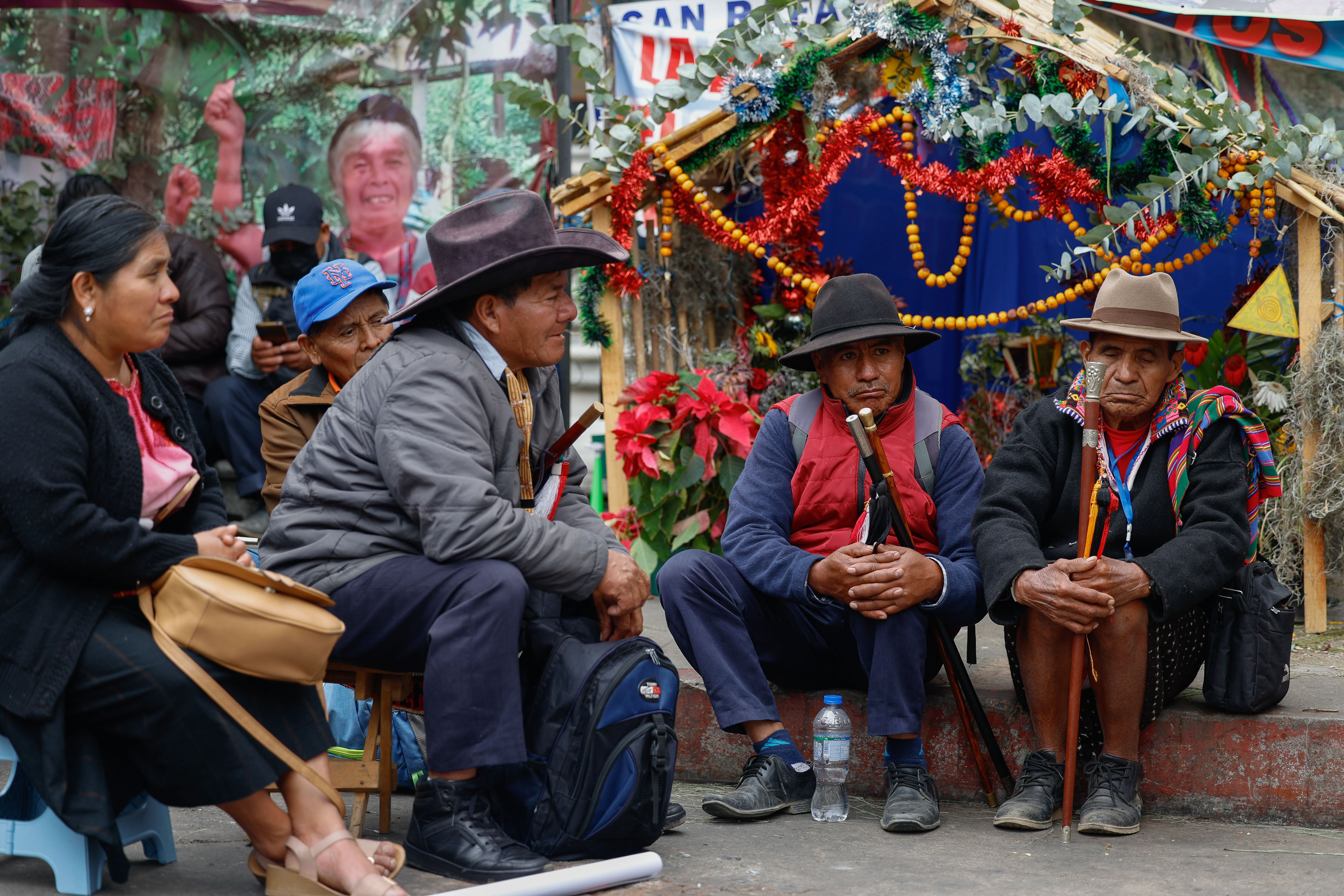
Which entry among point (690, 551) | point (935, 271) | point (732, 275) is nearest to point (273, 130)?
point (732, 275)

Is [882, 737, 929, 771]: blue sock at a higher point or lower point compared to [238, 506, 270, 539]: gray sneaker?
lower

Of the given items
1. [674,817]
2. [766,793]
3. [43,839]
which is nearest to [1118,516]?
[766,793]

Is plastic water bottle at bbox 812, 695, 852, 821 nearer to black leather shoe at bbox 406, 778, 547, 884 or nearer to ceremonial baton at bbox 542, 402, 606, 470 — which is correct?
black leather shoe at bbox 406, 778, 547, 884

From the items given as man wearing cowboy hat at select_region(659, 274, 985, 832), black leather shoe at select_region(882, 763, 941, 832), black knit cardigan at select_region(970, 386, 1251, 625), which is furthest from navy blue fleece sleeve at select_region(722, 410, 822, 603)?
black leather shoe at select_region(882, 763, 941, 832)

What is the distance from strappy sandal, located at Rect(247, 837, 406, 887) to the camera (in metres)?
2.86

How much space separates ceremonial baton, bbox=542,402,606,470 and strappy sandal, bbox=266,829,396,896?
45.9 inches

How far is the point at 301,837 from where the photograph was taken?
2852mm

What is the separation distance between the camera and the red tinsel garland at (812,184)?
196 inches

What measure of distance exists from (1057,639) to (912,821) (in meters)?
0.63

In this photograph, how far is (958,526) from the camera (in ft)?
12.5

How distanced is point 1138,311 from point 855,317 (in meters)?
0.81

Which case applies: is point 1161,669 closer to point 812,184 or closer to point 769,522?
point 769,522

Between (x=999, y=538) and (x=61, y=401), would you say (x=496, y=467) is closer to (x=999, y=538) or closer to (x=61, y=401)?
(x=61, y=401)

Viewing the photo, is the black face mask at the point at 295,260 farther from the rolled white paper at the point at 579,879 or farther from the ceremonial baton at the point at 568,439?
the rolled white paper at the point at 579,879
